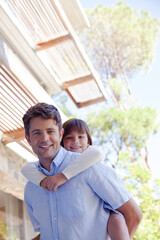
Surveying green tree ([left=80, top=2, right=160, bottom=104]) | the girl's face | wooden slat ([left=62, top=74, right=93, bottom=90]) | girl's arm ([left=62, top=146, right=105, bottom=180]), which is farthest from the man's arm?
green tree ([left=80, top=2, right=160, bottom=104])

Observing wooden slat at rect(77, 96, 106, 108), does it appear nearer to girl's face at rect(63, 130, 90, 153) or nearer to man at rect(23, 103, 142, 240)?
girl's face at rect(63, 130, 90, 153)

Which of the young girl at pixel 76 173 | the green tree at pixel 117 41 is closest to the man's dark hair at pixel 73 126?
the young girl at pixel 76 173

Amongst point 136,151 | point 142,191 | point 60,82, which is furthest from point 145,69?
point 60,82

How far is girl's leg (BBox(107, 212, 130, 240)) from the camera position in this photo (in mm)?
1300

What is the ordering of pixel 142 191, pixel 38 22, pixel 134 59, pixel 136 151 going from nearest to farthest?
pixel 38 22 < pixel 142 191 < pixel 136 151 < pixel 134 59

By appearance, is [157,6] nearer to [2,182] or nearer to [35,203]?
[2,182]

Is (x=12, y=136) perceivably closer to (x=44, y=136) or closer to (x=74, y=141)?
(x=74, y=141)

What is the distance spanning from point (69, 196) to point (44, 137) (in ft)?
0.74

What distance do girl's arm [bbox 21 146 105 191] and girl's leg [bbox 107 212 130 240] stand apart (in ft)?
0.66

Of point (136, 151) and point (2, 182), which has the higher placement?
point (2, 182)

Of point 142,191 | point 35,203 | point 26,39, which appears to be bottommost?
point 142,191

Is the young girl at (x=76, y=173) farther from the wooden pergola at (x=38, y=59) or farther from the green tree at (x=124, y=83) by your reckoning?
the green tree at (x=124, y=83)

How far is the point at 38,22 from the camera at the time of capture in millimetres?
4273

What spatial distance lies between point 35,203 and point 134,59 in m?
13.2
